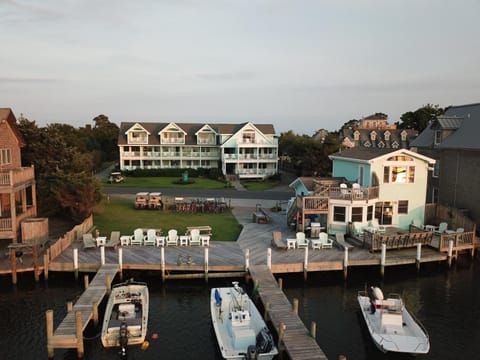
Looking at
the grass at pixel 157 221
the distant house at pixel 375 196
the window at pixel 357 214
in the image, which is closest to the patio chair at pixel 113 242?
the grass at pixel 157 221

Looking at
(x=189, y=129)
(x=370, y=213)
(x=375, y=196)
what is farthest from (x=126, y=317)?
(x=189, y=129)

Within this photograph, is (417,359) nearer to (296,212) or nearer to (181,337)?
(181,337)

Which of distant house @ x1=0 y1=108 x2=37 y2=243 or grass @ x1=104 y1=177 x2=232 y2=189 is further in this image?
grass @ x1=104 y1=177 x2=232 y2=189

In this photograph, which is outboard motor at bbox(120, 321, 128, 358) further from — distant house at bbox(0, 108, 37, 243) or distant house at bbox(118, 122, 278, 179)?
distant house at bbox(118, 122, 278, 179)

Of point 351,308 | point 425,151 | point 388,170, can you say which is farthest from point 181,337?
point 425,151

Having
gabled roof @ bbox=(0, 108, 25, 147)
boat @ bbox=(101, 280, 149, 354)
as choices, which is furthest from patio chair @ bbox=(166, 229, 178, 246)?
gabled roof @ bbox=(0, 108, 25, 147)

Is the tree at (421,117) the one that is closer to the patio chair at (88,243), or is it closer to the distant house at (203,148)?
the distant house at (203,148)

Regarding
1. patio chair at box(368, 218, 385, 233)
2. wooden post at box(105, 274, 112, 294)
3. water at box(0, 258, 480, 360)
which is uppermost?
patio chair at box(368, 218, 385, 233)
